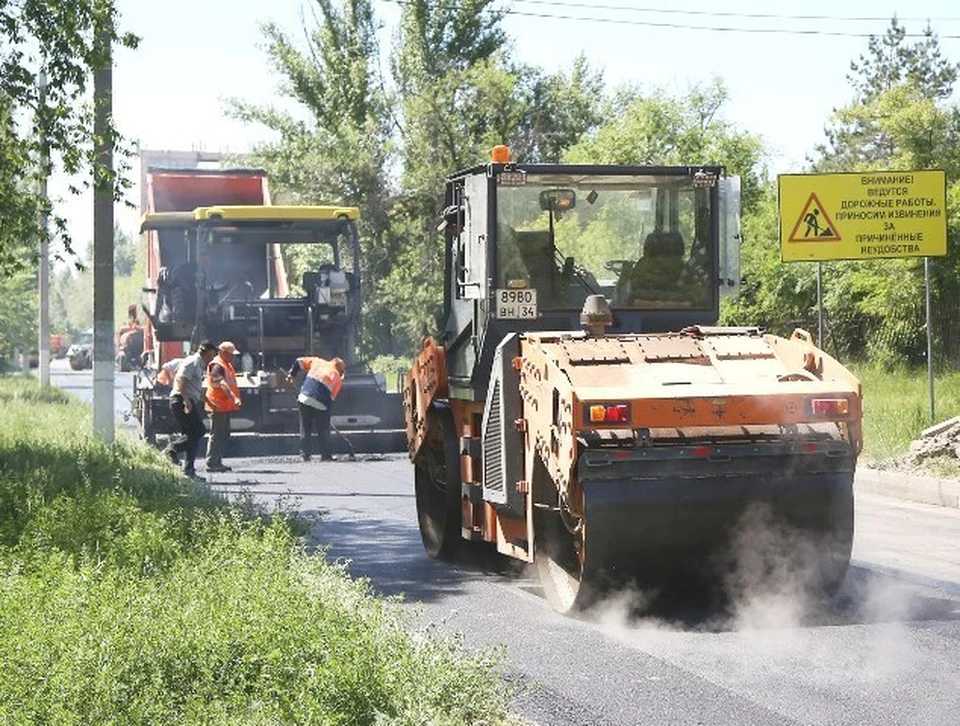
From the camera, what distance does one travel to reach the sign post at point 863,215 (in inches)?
839

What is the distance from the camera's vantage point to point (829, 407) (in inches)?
365

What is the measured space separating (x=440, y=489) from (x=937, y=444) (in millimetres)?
7855

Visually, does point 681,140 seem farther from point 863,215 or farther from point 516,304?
point 516,304

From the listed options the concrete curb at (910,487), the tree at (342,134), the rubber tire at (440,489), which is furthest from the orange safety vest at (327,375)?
the tree at (342,134)

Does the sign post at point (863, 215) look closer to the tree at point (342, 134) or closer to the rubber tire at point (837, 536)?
the rubber tire at point (837, 536)

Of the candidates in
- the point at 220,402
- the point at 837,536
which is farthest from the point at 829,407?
the point at 220,402

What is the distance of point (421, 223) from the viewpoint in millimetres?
43656

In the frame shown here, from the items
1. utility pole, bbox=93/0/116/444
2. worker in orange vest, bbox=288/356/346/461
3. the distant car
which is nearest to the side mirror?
utility pole, bbox=93/0/116/444

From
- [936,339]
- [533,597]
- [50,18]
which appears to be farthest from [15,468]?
[936,339]

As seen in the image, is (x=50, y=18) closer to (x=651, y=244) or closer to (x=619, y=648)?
(x=651, y=244)

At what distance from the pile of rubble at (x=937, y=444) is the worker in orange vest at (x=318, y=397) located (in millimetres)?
6934

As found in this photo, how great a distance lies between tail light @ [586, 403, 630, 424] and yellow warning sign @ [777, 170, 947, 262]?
13.0m

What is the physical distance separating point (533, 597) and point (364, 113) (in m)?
40.4

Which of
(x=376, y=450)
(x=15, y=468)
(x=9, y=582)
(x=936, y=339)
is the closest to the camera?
(x=9, y=582)
